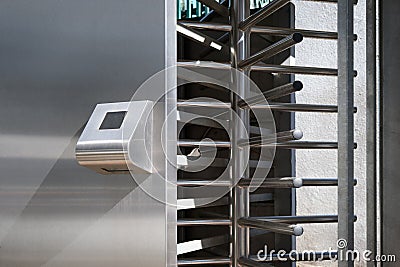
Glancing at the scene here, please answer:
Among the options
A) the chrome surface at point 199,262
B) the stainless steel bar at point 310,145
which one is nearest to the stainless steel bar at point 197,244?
the chrome surface at point 199,262

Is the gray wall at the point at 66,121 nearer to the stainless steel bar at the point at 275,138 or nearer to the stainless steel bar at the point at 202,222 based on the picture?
the stainless steel bar at the point at 275,138

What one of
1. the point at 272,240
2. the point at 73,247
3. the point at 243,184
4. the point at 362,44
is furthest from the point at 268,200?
the point at 73,247

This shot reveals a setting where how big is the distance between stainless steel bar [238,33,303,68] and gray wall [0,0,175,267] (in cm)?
66

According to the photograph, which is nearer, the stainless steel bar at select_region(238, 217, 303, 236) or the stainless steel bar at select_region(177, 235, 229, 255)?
the stainless steel bar at select_region(238, 217, 303, 236)

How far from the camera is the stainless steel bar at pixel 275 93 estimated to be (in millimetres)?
1262

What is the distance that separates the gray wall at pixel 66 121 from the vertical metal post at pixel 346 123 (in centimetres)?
62

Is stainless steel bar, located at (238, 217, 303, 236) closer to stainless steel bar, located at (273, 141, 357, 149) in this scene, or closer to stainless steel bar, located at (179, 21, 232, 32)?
stainless steel bar, located at (273, 141, 357, 149)

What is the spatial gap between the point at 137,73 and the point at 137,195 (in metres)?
0.14

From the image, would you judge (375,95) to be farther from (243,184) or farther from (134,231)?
(134,231)

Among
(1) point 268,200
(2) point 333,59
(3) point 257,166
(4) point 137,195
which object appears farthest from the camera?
(1) point 268,200

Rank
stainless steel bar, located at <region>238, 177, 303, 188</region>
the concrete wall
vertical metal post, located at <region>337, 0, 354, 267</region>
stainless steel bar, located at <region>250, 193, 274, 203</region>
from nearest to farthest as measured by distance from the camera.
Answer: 1. vertical metal post, located at <region>337, 0, 354, 267</region>
2. stainless steel bar, located at <region>238, 177, 303, 188</region>
3. the concrete wall
4. stainless steel bar, located at <region>250, 193, 274, 203</region>

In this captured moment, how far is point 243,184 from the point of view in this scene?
1572 mm

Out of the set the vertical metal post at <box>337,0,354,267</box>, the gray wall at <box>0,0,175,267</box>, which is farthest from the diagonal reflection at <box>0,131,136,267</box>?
the vertical metal post at <box>337,0,354,267</box>

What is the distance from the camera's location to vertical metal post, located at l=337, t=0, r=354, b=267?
1.15 meters
